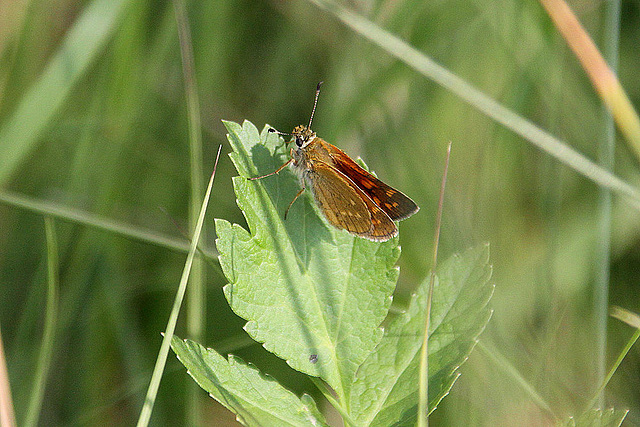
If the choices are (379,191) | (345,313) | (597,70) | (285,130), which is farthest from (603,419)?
(285,130)

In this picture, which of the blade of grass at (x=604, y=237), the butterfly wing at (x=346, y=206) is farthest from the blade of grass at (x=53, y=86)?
the blade of grass at (x=604, y=237)

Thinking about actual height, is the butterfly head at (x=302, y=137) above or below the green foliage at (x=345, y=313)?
above

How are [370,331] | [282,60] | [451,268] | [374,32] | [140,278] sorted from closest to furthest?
1. [370,331]
2. [451,268]
3. [374,32]
4. [140,278]
5. [282,60]

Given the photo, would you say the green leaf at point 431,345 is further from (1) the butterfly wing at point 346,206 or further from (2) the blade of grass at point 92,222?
(2) the blade of grass at point 92,222

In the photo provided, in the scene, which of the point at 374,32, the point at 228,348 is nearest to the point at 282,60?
the point at 374,32

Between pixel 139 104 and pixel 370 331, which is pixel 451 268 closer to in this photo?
pixel 370 331

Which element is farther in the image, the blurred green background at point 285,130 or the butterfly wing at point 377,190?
the blurred green background at point 285,130
